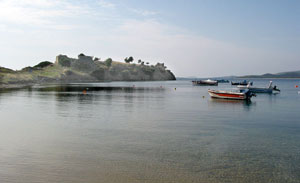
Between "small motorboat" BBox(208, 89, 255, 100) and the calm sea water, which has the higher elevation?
"small motorboat" BBox(208, 89, 255, 100)

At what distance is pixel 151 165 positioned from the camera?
13016 mm

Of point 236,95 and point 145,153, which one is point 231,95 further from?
point 145,153

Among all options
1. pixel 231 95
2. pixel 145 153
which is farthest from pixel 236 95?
pixel 145 153

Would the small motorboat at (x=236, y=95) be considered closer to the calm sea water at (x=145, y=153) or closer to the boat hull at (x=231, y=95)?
the boat hull at (x=231, y=95)

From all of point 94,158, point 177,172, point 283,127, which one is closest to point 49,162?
point 94,158

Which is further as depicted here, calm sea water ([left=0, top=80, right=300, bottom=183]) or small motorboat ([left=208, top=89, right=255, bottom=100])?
small motorboat ([left=208, top=89, right=255, bottom=100])

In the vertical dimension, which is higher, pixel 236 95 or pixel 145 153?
pixel 236 95

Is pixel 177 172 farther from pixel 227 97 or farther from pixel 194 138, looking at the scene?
pixel 227 97

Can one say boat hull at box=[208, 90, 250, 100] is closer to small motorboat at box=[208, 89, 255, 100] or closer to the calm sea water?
small motorboat at box=[208, 89, 255, 100]

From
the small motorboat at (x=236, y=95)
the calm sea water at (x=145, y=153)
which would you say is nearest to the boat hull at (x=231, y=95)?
the small motorboat at (x=236, y=95)

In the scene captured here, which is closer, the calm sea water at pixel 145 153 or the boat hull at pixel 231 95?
the calm sea water at pixel 145 153

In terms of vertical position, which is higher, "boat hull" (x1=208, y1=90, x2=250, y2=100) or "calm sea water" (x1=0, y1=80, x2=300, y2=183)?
"boat hull" (x1=208, y1=90, x2=250, y2=100)

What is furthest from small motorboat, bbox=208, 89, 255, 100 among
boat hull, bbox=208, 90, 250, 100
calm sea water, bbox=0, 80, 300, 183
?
calm sea water, bbox=0, 80, 300, 183

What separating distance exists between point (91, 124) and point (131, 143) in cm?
873
